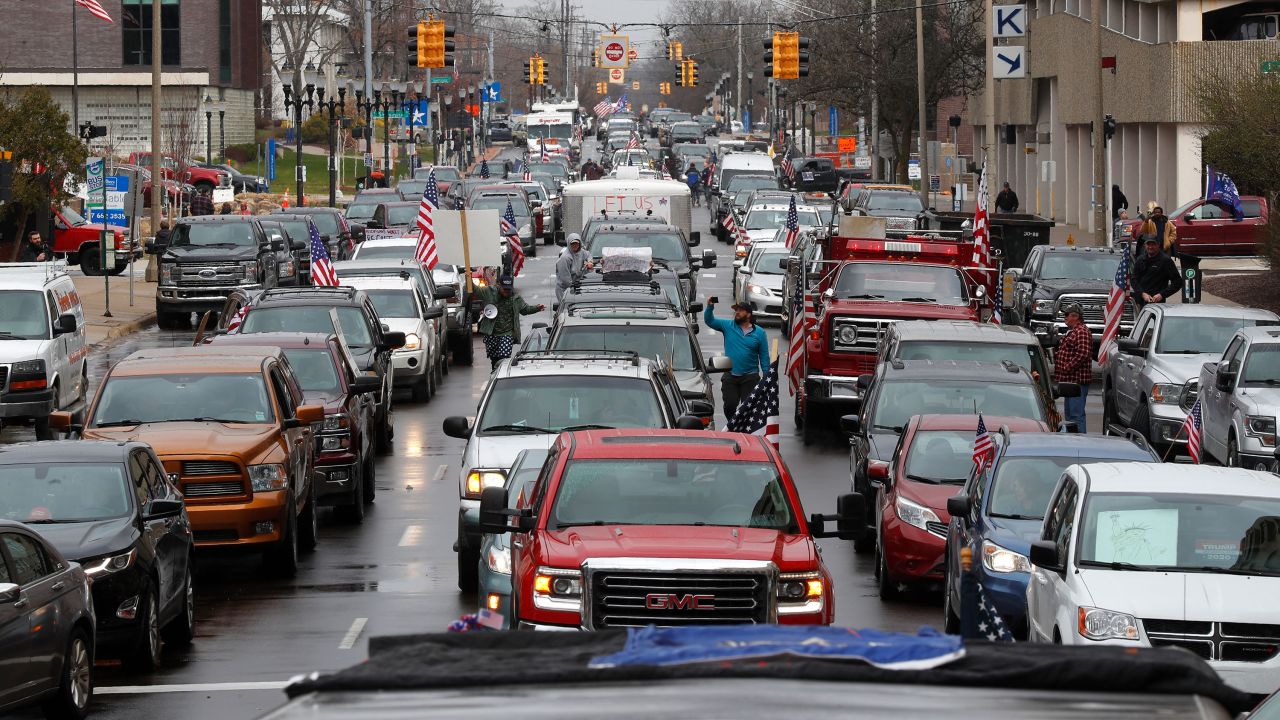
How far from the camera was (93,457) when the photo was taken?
13617 millimetres

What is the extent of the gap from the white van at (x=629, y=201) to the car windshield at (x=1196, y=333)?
23007mm

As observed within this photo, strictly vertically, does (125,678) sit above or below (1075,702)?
below

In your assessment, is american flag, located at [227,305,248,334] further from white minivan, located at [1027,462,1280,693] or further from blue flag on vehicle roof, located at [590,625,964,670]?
blue flag on vehicle roof, located at [590,625,964,670]

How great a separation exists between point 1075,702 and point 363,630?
11.3 metres

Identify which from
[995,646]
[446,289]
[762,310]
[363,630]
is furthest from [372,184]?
[995,646]

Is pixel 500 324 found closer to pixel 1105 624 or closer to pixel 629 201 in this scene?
pixel 1105 624

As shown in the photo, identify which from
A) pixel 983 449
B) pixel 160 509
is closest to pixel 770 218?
pixel 983 449

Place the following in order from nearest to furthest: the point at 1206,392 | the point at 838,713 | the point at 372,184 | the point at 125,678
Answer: the point at 838,713
the point at 125,678
the point at 1206,392
the point at 372,184

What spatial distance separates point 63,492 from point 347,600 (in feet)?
9.38

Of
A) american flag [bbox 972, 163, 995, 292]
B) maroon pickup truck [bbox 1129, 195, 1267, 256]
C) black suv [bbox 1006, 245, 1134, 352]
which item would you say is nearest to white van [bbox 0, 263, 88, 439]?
american flag [bbox 972, 163, 995, 292]

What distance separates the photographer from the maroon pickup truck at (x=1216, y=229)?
49188 mm

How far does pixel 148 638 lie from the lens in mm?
12992

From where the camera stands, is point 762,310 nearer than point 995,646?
No

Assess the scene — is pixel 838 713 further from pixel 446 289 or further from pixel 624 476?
pixel 446 289
